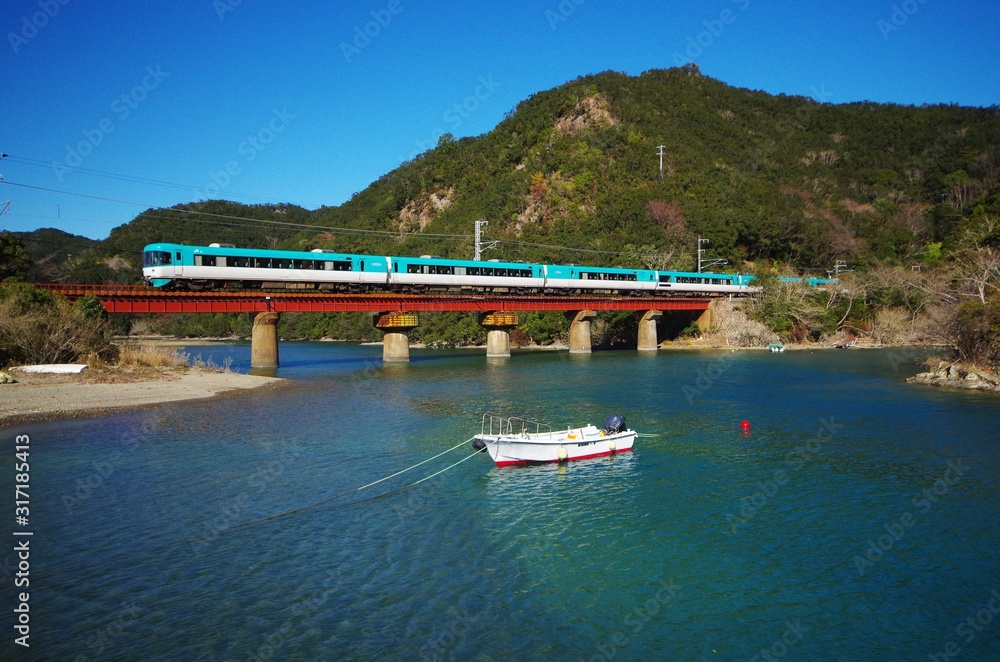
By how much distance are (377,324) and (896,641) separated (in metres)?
56.0

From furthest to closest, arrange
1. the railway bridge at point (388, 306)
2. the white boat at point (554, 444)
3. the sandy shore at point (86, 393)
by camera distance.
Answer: the railway bridge at point (388, 306) < the sandy shore at point (86, 393) < the white boat at point (554, 444)

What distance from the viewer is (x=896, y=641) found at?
11539mm

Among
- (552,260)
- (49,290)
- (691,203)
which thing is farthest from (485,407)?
(691,203)

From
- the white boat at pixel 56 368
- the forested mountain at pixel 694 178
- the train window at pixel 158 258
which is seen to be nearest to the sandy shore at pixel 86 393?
the white boat at pixel 56 368

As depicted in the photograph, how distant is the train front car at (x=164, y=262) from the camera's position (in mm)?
46562

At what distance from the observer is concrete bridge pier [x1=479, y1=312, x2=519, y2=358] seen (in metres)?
69.2

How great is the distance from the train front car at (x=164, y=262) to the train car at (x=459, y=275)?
18235 millimetres

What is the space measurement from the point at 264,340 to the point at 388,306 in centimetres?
1125

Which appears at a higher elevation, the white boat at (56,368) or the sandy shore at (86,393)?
the white boat at (56,368)

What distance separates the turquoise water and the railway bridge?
62.0 feet

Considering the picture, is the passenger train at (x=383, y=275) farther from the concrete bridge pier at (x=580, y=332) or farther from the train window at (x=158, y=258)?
the concrete bridge pier at (x=580, y=332)

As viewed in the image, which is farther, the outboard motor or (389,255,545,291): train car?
(389,255,545,291): train car

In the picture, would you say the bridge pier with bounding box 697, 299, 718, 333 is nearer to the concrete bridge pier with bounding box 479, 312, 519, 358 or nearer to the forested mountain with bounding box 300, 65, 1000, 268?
the forested mountain with bounding box 300, 65, 1000, 268

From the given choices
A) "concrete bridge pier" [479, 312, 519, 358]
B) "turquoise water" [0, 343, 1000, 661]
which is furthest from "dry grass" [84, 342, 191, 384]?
"concrete bridge pier" [479, 312, 519, 358]
